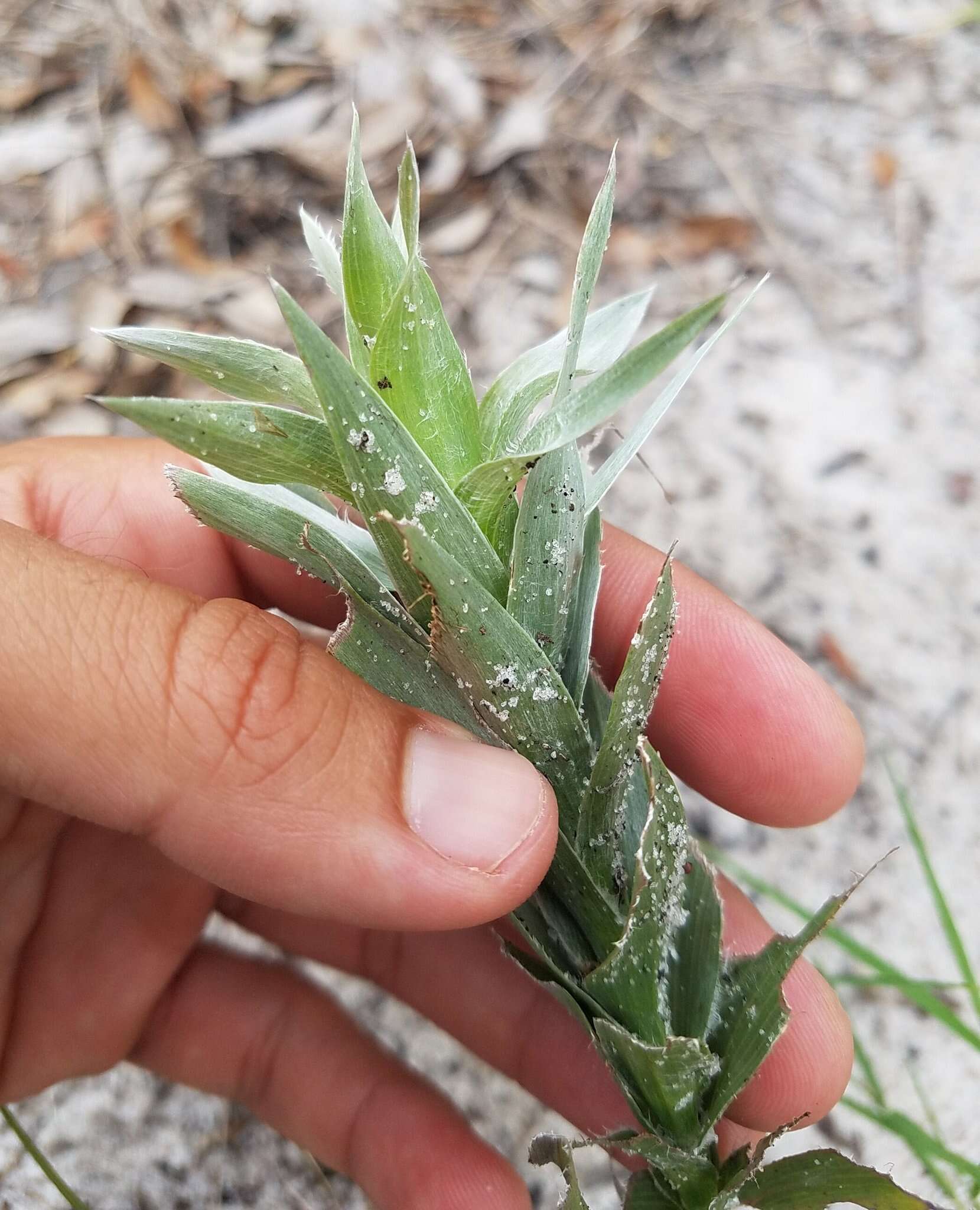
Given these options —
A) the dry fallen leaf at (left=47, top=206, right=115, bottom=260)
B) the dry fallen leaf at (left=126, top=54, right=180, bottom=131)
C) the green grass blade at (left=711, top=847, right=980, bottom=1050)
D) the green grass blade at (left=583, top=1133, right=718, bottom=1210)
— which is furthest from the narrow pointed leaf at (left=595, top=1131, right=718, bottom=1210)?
the dry fallen leaf at (left=126, top=54, right=180, bottom=131)

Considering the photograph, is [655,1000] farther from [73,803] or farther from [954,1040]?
[954,1040]

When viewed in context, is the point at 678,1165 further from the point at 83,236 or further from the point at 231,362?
the point at 83,236

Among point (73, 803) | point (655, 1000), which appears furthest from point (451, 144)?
point (655, 1000)

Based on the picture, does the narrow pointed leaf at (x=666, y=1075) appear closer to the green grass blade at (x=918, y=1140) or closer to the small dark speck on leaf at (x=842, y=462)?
the green grass blade at (x=918, y=1140)

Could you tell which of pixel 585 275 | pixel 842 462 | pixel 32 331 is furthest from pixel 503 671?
pixel 32 331

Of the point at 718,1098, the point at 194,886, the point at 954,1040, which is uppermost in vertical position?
Result: the point at 718,1098

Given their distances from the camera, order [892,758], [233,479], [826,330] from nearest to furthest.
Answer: [233,479]
[892,758]
[826,330]
